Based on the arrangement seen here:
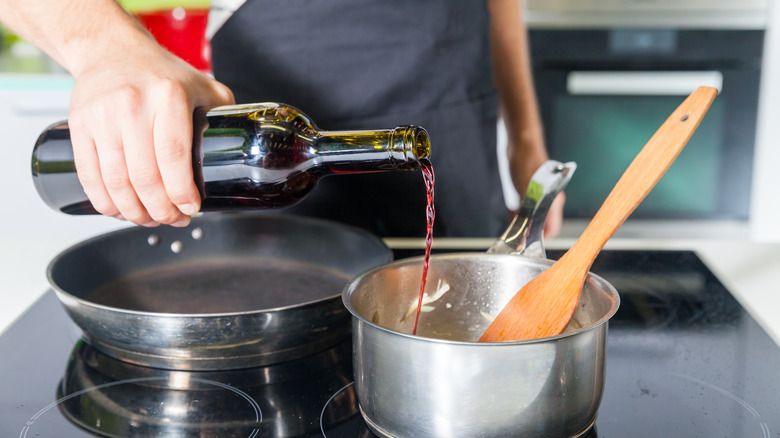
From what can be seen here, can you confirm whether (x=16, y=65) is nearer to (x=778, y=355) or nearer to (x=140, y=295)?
(x=140, y=295)

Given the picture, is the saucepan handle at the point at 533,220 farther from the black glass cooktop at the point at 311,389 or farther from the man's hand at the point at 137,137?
the man's hand at the point at 137,137

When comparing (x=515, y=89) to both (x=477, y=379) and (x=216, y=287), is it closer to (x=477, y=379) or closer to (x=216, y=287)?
(x=216, y=287)

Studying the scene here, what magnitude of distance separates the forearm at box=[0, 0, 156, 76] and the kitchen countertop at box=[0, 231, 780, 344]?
269 millimetres

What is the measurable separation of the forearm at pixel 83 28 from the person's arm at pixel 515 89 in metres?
0.63

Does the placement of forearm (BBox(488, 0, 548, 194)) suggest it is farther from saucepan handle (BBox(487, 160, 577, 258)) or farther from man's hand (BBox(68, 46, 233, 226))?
man's hand (BBox(68, 46, 233, 226))

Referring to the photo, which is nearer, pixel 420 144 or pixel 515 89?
pixel 420 144

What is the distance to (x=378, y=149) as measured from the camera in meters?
0.59

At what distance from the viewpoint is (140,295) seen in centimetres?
80

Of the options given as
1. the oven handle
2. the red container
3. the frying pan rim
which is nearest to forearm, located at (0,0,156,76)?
the frying pan rim

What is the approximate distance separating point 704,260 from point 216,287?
57 cm

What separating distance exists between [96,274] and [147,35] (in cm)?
27

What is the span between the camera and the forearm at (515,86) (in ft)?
3.84

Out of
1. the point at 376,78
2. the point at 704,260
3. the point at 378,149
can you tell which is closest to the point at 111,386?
the point at 378,149

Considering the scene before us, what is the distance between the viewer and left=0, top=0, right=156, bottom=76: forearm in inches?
27.5
